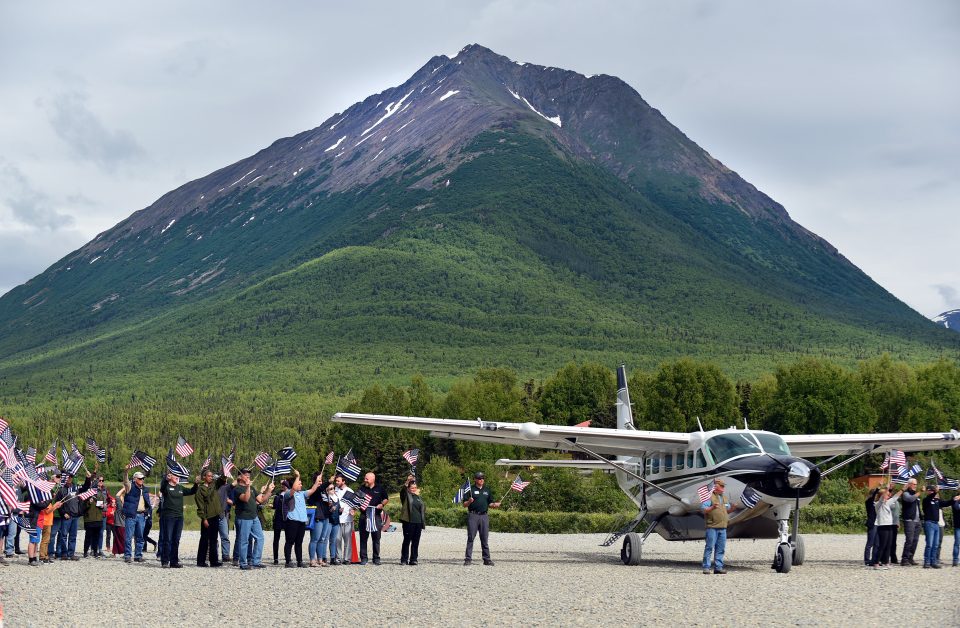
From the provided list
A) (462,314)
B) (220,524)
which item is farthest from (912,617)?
Answer: (462,314)

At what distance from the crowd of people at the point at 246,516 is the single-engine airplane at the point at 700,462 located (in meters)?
1.80

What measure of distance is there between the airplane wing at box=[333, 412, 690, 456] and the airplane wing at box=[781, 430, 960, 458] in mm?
3178

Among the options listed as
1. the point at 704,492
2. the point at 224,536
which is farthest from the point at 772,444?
the point at 224,536

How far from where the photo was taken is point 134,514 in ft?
86.3

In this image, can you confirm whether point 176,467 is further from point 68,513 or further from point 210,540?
point 210,540

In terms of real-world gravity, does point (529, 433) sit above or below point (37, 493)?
above

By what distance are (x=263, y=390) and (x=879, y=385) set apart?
9975 cm

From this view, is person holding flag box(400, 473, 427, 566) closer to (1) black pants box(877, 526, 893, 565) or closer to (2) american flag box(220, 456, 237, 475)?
(2) american flag box(220, 456, 237, 475)

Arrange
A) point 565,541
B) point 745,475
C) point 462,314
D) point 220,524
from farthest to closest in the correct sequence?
point 462,314, point 565,541, point 220,524, point 745,475

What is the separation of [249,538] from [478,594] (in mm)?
7779

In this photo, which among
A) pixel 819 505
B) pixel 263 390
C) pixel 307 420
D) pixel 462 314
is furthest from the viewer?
pixel 462 314

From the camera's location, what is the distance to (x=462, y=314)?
194750mm

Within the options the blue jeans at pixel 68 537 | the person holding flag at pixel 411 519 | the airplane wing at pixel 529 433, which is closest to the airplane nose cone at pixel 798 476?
the airplane wing at pixel 529 433

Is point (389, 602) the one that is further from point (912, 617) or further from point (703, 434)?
point (703, 434)
